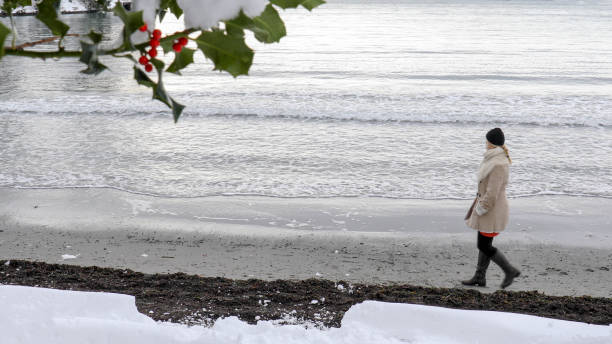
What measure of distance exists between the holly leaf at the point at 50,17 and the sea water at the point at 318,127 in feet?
8.59

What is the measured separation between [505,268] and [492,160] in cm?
125

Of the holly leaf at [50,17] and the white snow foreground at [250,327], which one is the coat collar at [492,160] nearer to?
the white snow foreground at [250,327]

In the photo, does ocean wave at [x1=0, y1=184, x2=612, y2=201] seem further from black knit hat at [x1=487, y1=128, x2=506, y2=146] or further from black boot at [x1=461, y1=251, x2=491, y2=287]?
black knit hat at [x1=487, y1=128, x2=506, y2=146]

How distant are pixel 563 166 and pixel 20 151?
38.5ft

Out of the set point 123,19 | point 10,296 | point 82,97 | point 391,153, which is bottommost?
point 82,97

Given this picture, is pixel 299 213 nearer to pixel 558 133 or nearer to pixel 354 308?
pixel 354 308

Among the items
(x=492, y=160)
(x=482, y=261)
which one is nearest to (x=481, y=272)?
(x=482, y=261)

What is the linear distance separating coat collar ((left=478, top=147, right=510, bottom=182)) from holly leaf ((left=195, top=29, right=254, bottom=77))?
486 centimetres

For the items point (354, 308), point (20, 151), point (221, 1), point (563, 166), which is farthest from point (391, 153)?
point (221, 1)

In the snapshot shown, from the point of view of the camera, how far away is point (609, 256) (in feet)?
24.8

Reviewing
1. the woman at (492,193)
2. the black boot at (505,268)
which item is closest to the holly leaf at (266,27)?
the woman at (492,193)

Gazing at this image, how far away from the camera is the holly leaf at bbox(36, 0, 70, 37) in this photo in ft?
4.70

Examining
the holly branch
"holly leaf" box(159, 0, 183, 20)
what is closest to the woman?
"holly leaf" box(159, 0, 183, 20)

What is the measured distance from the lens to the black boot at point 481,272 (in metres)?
6.38
